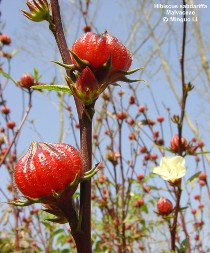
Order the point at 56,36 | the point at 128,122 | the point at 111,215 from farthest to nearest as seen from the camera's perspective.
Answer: the point at 128,122, the point at 111,215, the point at 56,36

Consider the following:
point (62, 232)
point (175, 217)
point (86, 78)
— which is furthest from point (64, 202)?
point (62, 232)

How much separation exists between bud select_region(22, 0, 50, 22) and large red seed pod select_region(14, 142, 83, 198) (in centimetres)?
29

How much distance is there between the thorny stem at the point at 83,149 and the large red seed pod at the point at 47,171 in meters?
0.03

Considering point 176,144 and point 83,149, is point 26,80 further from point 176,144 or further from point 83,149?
point 83,149

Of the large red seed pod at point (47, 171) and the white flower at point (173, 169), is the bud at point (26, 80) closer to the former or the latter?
the white flower at point (173, 169)

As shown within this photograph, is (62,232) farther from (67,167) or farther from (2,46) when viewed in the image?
(67,167)

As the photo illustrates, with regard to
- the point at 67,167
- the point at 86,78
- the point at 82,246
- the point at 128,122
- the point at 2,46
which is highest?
the point at 2,46

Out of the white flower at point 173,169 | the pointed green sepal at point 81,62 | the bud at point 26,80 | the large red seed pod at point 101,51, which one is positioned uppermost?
the bud at point 26,80

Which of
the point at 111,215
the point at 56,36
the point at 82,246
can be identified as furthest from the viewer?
the point at 111,215

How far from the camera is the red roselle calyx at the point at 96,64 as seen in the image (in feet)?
2.22

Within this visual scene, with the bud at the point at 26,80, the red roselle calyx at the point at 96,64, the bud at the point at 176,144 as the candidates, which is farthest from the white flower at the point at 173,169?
the bud at the point at 26,80

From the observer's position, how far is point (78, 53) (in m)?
0.73

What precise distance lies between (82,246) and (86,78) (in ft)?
0.93

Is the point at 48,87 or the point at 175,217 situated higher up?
the point at 48,87
